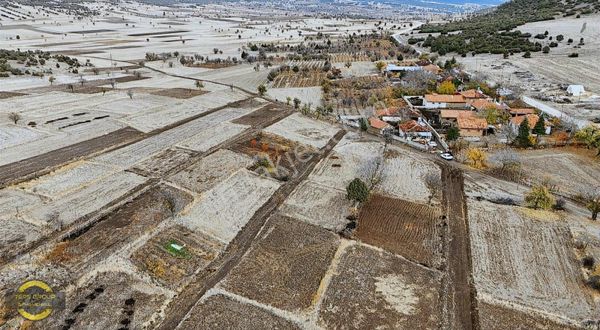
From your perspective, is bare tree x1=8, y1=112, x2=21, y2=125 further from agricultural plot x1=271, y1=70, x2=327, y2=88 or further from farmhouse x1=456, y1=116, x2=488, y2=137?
farmhouse x1=456, y1=116, x2=488, y2=137

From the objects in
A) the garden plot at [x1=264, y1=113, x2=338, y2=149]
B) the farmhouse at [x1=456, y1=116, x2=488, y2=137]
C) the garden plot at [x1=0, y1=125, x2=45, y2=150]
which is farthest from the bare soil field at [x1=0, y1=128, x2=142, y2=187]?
the farmhouse at [x1=456, y1=116, x2=488, y2=137]

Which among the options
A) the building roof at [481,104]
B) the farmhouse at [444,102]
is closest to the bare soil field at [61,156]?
the farmhouse at [444,102]

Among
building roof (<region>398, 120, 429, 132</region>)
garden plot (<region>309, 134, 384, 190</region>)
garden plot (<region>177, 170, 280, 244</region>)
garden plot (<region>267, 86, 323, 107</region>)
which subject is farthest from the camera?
garden plot (<region>267, 86, 323, 107</region>)

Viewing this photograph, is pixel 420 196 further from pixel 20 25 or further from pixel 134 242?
pixel 20 25

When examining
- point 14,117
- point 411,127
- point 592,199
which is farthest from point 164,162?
point 592,199

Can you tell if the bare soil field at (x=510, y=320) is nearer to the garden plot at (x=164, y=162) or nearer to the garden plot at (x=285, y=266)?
the garden plot at (x=285, y=266)
